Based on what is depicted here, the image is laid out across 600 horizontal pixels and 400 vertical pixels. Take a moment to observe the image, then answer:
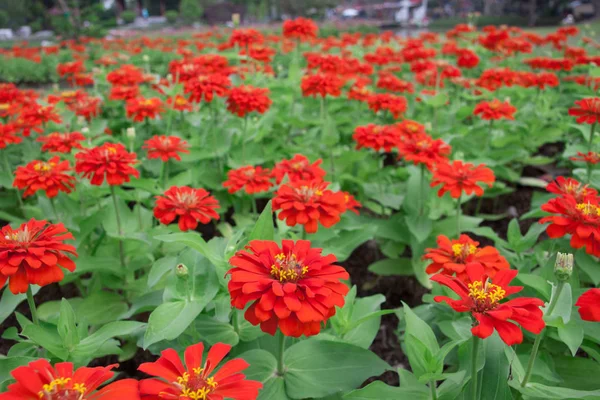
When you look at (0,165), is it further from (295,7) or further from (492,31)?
(295,7)

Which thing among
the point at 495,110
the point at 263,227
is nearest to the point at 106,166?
the point at 263,227

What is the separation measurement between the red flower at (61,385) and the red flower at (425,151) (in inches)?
64.0

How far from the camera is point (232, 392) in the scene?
860 mm

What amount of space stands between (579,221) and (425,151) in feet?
2.73

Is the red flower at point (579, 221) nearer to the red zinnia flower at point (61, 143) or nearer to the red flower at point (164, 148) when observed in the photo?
the red flower at point (164, 148)

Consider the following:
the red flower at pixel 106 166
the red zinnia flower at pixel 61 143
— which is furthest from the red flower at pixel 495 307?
the red zinnia flower at pixel 61 143

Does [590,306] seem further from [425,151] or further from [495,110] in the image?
[495,110]

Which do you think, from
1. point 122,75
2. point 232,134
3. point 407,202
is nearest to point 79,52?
point 122,75

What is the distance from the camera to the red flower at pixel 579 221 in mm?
1384

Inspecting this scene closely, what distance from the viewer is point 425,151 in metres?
2.16

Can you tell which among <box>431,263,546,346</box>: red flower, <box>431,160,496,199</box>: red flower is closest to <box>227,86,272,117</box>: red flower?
<box>431,160,496,199</box>: red flower

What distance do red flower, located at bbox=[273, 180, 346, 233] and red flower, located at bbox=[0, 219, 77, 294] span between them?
632 millimetres

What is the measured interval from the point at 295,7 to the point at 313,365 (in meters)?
29.3

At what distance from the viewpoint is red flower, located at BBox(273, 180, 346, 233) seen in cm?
149
